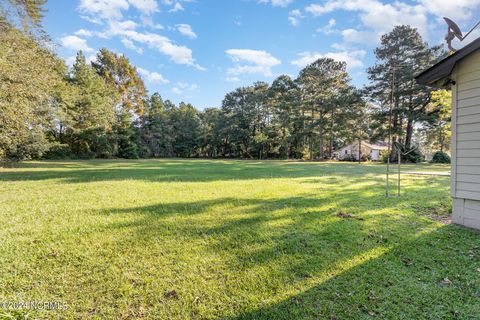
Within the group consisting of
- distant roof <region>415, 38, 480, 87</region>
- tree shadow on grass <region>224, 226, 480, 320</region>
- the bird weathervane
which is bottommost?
tree shadow on grass <region>224, 226, 480, 320</region>

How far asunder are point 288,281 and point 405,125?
95.1ft

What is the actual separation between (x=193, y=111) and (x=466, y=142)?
42.4 m

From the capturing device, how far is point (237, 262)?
8.19ft

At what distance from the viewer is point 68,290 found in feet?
6.51

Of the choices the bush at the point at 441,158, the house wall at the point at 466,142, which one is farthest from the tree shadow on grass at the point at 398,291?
the bush at the point at 441,158

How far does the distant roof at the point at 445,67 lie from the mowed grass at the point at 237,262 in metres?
2.45

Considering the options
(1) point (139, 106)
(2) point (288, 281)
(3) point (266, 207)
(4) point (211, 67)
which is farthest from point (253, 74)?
(2) point (288, 281)

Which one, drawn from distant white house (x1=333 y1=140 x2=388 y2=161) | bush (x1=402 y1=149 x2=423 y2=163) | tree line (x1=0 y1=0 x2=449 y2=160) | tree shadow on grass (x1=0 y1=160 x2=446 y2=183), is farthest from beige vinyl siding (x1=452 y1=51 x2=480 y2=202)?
distant white house (x1=333 y1=140 x2=388 y2=161)

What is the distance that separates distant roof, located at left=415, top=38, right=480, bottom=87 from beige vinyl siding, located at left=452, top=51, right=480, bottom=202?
0.14m

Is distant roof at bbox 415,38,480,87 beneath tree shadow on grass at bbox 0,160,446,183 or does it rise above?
above

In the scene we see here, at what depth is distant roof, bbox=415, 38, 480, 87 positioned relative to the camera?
133 inches

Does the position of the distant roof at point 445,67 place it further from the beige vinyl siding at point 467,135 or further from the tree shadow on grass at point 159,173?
the tree shadow on grass at point 159,173

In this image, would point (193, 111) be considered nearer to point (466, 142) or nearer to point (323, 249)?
point (466, 142)

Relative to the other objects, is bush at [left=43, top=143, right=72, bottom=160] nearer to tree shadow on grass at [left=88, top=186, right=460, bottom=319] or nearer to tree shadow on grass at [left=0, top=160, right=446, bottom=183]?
tree shadow on grass at [left=0, top=160, right=446, bottom=183]
